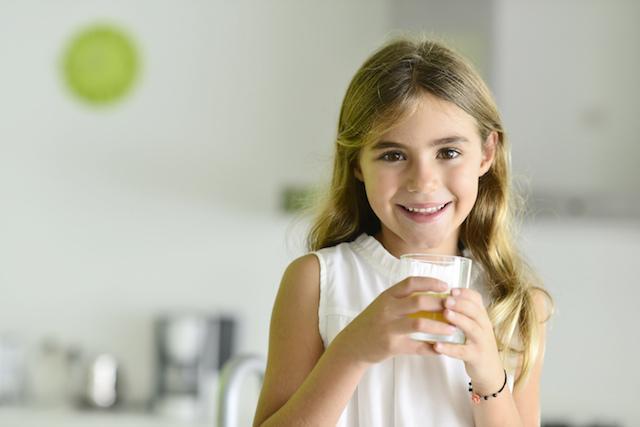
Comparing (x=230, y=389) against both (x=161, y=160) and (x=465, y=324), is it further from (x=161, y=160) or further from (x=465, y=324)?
(x=161, y=160)

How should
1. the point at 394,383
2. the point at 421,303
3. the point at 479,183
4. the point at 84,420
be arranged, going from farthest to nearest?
the point at 84,420 → the point at 479,183 → the point at 394,383 → the point at 421,303

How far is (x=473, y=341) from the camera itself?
1.13 m

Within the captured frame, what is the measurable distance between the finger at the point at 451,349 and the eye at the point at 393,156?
0.26m

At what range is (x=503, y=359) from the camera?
1.33m

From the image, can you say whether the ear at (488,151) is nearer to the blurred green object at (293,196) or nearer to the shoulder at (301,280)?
the shoulder at (301,280)

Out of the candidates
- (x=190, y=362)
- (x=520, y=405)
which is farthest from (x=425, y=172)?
(x=190, y=362)

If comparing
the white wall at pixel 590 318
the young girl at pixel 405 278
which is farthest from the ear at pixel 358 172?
the white wall at pixel 590 318

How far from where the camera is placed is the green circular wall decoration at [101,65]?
3791 mm

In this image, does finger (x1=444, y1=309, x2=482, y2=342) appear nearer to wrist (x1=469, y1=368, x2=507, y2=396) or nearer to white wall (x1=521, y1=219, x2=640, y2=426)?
→ wrist (x1=469, y1=368, x2=507, y2=396)

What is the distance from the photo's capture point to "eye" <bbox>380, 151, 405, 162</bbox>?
125 centimetres

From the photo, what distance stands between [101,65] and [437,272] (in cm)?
291

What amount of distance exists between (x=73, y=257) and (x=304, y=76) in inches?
44.8

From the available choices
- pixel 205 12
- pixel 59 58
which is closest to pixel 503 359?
pixel 205 12

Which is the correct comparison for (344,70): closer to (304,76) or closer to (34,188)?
(304,76)
